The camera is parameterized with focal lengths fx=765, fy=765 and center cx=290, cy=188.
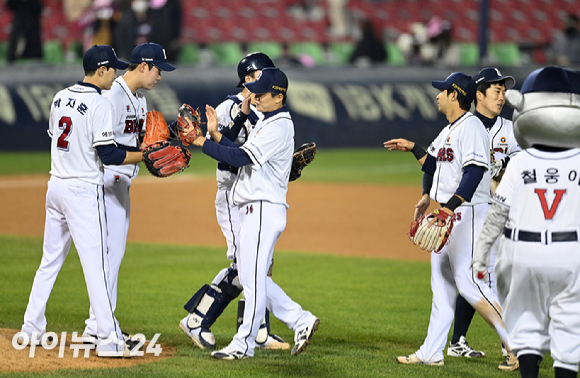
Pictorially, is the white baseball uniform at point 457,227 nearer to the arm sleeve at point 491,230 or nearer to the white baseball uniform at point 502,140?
the white baseball uniform at point 502,140

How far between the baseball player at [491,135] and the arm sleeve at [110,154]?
2.55m

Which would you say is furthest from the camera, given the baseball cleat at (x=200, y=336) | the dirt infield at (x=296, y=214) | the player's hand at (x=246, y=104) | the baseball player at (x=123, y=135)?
the dirt infield at (x=296, y=214)

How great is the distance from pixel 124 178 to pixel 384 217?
24.8 feet

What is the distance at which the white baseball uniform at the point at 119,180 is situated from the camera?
17.2 feet

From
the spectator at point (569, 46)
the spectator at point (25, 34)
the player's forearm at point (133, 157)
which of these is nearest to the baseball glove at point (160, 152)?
the player's forearm at point (133, 157)

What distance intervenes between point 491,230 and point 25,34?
16.1 m

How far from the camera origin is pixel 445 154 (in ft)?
16.4

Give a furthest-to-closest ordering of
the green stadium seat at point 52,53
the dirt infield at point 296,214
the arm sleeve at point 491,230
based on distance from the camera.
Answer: the green stadium seat at point 52,53 < the dirt infield at point 296,214 < the arm sleeve at point 491,230

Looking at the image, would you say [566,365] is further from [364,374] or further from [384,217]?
[384,217]

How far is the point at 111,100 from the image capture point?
5.17m

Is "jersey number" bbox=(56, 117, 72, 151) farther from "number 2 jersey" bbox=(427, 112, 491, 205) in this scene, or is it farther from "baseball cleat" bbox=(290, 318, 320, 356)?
"number 2 jersey" bbox=(427, 112, 491, 205)

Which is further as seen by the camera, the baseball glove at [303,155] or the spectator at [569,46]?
the spectator at [569,46]

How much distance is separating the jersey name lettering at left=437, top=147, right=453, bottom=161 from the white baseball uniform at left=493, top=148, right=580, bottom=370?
103 cm

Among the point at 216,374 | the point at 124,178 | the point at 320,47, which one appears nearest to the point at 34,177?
the point at 320,47
